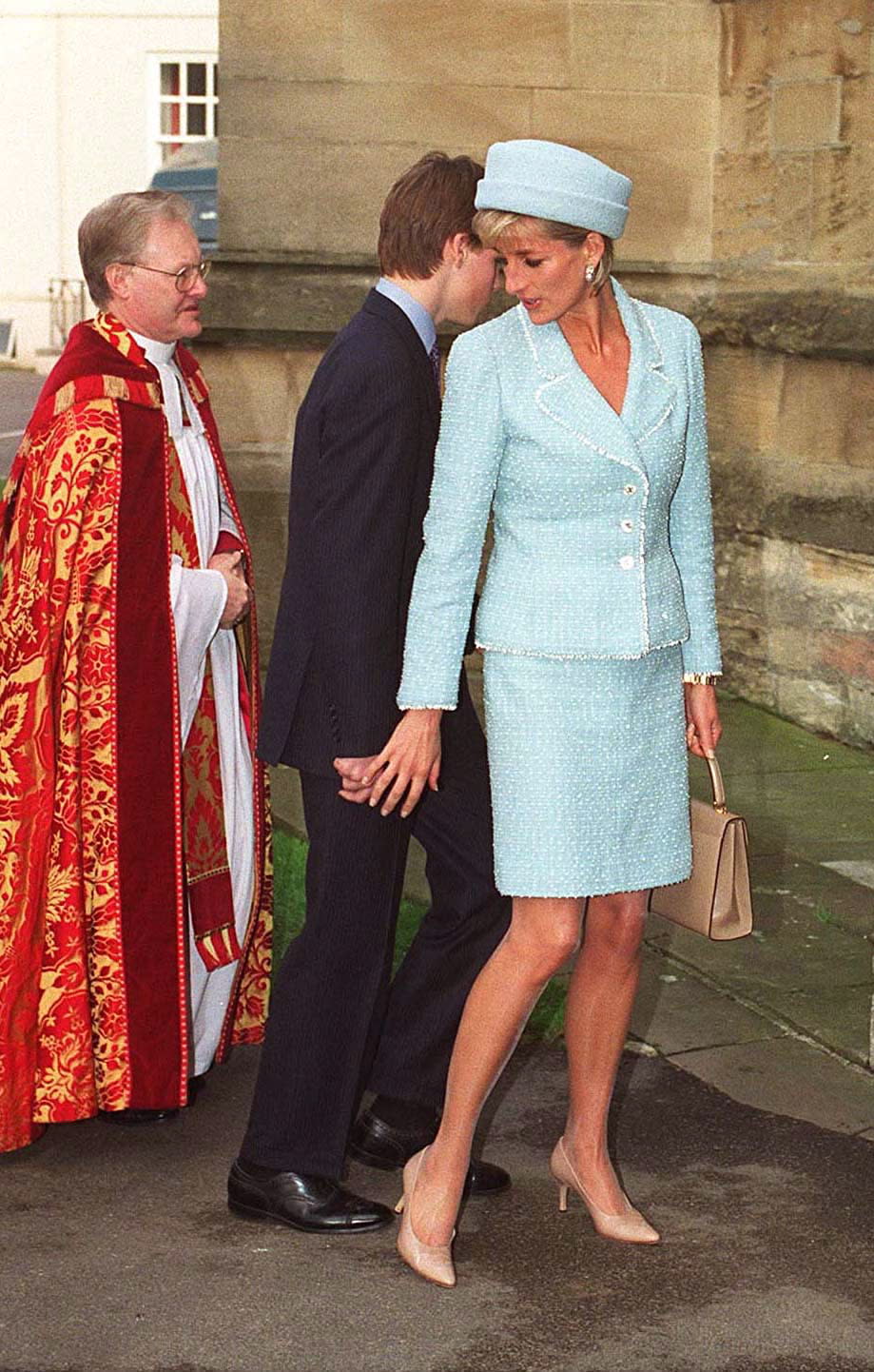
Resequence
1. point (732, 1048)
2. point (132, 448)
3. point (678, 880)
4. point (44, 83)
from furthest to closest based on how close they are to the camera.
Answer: point (44, 83), point (732, 1048), point (132, 448), point (678, 880)

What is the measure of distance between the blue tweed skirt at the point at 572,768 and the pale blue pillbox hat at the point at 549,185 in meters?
0.71

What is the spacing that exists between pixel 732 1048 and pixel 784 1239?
1.09 meters

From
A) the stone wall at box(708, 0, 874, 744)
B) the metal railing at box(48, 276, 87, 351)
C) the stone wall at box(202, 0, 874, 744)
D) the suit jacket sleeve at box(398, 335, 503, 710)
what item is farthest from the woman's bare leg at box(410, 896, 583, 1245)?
the metal railing at box(48, 276, 87, 351)

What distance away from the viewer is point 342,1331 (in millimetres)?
3799

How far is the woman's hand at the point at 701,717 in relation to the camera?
4172mm

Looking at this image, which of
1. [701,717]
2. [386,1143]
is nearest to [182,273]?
[701,717]

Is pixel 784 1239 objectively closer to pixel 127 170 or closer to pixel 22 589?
pixel 22 589

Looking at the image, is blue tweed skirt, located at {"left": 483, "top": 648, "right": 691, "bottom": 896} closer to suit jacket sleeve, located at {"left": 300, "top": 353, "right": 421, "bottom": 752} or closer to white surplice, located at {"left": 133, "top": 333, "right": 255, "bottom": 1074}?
suit jacket sleeve, located at {"left": 300, "top": 353, "right": 421, "bottom": 752}

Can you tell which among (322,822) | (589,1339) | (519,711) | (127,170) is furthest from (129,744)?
(127,170)

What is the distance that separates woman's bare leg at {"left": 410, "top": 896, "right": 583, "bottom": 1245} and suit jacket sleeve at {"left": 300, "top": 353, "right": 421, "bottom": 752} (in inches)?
16.5

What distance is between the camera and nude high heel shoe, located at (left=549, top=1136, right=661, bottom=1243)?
415 cm

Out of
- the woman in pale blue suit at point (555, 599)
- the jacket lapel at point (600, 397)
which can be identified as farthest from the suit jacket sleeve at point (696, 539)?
the jacket lapel at point (600, 397)

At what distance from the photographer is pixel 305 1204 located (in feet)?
13.7

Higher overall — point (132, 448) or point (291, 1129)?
point (132, 448)
